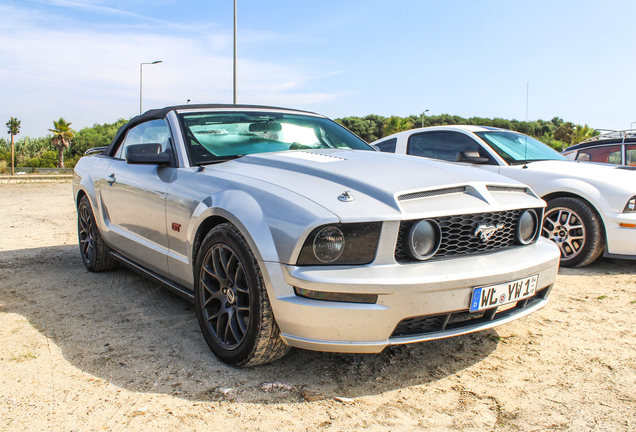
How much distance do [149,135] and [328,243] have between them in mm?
2444

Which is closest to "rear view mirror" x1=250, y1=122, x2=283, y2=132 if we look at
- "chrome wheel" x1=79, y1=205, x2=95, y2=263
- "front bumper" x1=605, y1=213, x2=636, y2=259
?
"chrome wheel" x1=79, y1=205, x2=95, y2=263

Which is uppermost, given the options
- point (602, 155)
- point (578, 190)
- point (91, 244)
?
point (602, 155)

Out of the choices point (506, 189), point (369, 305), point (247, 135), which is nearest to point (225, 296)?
point (369, 305)

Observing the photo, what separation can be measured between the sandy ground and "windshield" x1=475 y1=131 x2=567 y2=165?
217cm

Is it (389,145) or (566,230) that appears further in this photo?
(389,145)

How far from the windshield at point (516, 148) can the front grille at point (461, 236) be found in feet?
10.2

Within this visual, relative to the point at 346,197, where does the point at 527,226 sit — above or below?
below

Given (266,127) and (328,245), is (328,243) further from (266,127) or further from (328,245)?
(266,127)

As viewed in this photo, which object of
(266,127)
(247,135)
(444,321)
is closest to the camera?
(444,321)

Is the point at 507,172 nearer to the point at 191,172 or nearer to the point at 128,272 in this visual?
the point at 191,172

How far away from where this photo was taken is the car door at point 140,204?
129 inches

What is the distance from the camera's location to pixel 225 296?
2.64 metres

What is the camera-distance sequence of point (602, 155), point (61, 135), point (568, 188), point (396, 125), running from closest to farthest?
point (568, 188)
point (602, 155)
point (61, 135)
point (396, 125)

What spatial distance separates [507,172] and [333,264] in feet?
12.5
